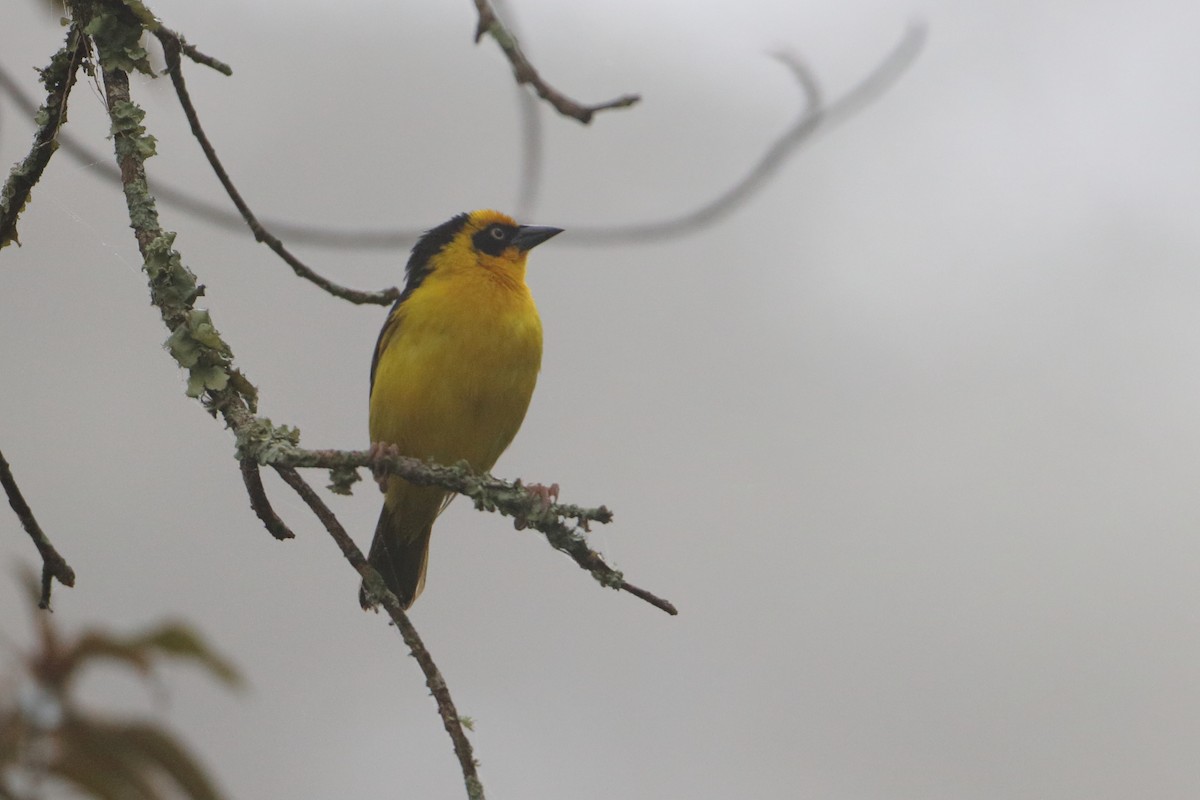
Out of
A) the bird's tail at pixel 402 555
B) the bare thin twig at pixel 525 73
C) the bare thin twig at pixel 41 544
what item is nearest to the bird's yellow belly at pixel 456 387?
the bird's tail at pixel 402 555

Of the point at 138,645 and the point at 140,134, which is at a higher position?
the point at 140,134

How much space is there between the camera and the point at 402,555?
4.17m

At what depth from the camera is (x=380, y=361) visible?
3.90 metres

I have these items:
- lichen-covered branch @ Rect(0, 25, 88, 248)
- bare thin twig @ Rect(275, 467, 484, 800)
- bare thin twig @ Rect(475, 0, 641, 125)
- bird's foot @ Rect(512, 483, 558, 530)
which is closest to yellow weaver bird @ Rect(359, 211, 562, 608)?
bird's foot @ Rect(512, 483, 558, 530)

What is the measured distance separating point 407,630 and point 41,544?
0.95 meters

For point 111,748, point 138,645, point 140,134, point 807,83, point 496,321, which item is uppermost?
point 496,321

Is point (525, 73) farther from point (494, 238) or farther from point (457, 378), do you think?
point (494, 238)

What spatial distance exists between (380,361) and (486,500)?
1709 mm

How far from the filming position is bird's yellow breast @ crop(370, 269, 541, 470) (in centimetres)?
362

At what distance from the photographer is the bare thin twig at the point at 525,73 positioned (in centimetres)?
151

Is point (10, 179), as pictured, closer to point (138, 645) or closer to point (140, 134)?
point (140, 134)

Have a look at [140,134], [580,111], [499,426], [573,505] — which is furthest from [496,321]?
[580,111]

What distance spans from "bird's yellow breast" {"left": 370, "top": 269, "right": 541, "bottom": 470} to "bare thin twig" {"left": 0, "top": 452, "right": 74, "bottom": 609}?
1.26m

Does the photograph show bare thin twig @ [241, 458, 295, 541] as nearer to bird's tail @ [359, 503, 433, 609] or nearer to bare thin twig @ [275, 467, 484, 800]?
bare thin twig @ [275, 467, 484, 800]
